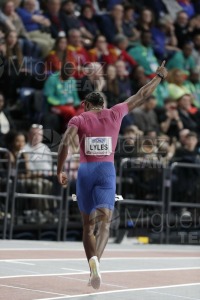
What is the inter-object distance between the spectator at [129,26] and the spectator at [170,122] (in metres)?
2.79

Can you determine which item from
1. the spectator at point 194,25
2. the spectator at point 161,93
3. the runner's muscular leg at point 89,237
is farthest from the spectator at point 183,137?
the runner's muscular leg at point 89,237

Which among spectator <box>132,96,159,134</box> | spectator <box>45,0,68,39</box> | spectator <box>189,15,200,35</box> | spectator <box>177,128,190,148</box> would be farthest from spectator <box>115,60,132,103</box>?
spectator <box>189,15,200,35</box>

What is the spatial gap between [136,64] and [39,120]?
471 centimetres

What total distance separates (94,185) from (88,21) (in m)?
12.7

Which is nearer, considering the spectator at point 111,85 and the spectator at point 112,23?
the spectator at point 111,85

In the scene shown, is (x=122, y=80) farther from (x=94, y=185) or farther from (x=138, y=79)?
(x=94, y=185)

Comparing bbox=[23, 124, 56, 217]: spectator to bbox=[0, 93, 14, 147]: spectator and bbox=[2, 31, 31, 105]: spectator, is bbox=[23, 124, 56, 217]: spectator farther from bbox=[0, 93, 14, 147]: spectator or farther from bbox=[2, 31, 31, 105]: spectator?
bbox=[2, 31, 31, 105]: spectator

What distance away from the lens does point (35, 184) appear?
1573cm

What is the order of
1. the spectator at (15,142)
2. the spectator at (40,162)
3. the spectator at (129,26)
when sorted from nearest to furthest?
the spectator at (40,162) → the spectator at (15,142) → the spectator at (129,26)

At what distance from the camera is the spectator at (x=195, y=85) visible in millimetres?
23094

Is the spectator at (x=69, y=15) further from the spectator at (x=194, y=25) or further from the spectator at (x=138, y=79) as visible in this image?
the spectator at (x=194, y=25)

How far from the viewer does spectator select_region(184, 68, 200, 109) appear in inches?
909

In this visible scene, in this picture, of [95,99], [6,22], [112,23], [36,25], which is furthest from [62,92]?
[95,99]

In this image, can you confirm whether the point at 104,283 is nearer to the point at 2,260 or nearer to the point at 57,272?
the point at 57,272
